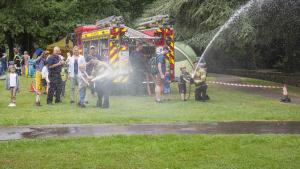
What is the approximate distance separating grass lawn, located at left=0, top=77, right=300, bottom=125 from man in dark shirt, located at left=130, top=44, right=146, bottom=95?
1268 millimetres

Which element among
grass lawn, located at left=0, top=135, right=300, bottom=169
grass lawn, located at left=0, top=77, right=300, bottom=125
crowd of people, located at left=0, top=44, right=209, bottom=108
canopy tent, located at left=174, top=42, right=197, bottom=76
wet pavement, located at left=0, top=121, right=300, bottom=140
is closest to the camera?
grass lawn, located at left=0, top=135, right=300, bottom=169

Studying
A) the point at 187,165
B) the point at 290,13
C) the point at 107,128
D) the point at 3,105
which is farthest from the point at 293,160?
the point at 290,13

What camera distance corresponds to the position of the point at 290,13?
24.6 metres

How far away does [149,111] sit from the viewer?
14344mm

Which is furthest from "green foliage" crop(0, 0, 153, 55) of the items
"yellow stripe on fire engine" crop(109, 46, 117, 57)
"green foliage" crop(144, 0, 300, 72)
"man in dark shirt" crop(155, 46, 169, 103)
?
"man in dark shirt" crop(155, 46, 169, 103)

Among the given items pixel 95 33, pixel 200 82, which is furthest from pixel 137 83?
pixel 200 82

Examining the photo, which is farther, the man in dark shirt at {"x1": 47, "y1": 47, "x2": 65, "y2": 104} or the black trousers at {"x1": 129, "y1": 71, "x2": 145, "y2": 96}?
the black trousers at {"x1": 129, "y1": 71, "x2": 145, "y2": 96}

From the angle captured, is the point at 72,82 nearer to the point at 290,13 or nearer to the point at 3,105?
the point at 3,105

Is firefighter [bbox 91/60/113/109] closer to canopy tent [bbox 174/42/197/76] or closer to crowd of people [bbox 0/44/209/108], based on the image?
crowd of people [bbox 0/44/209/108]

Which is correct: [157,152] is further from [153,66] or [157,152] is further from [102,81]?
[153,66]

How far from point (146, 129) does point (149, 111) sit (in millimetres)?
3304

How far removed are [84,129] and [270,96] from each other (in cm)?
976

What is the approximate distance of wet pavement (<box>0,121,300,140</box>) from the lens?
10.5 metres

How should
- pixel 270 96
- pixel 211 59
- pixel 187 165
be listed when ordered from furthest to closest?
pixel 211 59
pixel 270 96
pixel 187 165
